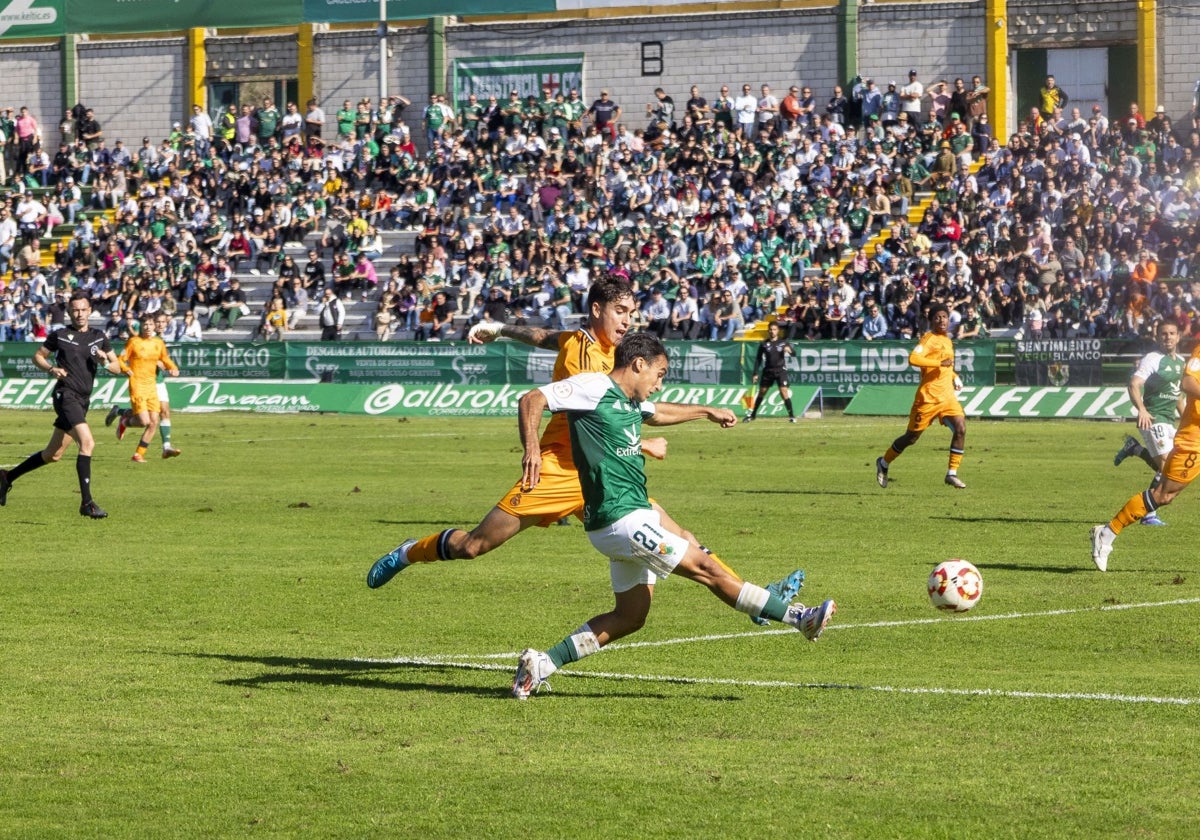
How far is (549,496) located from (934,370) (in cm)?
1356

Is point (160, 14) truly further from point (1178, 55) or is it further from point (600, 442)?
point (600, 442)

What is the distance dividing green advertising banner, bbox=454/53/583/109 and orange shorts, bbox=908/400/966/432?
3262 centimetres

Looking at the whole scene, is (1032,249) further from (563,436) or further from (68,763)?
(68,763)

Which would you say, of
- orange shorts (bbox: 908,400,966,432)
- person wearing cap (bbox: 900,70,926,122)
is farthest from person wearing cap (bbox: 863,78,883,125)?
orange shorts (bbox: 908,400,966,432)

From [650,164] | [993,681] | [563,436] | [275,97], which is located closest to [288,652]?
[563,436]

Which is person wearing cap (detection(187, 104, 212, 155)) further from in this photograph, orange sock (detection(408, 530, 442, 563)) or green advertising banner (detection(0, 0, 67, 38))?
orange sock (detection(408, 530, 442, 563))

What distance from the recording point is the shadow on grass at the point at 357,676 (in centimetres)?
972

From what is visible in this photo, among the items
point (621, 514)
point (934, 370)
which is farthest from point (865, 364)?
point (621, 514)

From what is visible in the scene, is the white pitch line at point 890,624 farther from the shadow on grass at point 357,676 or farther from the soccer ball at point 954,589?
the soccer ball at point 954,589

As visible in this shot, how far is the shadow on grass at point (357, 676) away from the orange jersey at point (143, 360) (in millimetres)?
18701

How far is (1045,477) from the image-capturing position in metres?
24.7

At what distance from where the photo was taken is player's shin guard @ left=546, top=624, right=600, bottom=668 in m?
9.52

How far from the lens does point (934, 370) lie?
23.8 m

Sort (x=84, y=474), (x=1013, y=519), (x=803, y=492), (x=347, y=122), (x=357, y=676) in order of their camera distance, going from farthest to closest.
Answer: (x=347, y=122)
(x=803, y=492)
(x=84, y=474)
(x=1013, y=519)
(x=357, y=676)
